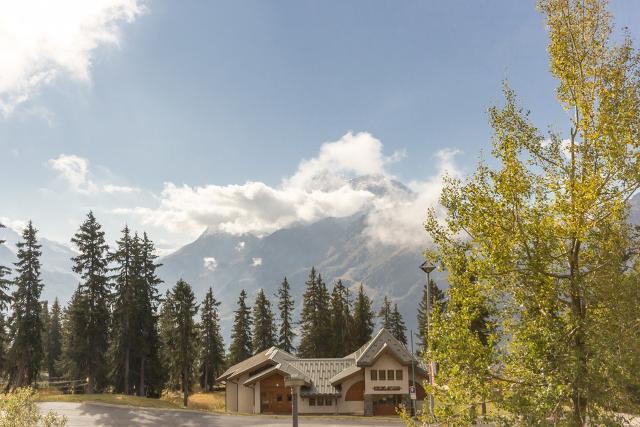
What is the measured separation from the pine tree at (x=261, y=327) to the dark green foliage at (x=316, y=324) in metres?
5.87

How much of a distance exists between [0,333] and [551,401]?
180 ft

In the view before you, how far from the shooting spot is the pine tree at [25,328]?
50.7 m

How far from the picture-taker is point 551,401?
8.74 metres

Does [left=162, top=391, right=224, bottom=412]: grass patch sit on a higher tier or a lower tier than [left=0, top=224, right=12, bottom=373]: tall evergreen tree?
lower

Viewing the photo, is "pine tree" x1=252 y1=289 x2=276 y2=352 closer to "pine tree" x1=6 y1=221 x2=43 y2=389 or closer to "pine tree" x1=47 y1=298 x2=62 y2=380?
"pine tree" x1=47 y1=298 x2=62 y2=380

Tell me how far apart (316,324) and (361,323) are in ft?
24.7

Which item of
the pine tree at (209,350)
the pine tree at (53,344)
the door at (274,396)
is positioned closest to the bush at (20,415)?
the door at (274,396)

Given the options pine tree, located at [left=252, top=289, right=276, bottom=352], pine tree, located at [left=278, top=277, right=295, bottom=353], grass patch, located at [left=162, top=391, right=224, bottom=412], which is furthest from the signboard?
pine tree, located at [left=252, top=289, right=276, bottom=352]

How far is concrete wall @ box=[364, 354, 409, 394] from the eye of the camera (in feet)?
181

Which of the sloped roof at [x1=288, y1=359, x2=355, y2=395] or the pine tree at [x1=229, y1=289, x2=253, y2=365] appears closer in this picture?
the sloped roof at [x1=288, y1=359, x2=355, y2=395]

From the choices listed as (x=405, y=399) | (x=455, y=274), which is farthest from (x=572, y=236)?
(x=405, y=399)

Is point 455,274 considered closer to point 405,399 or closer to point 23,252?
point 405,399

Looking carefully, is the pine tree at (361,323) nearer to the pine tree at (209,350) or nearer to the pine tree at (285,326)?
the pine tree at (285,326)

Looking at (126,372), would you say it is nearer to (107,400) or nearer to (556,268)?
(107,400)
